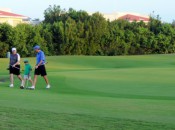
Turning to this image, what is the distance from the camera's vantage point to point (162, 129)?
7.64 m

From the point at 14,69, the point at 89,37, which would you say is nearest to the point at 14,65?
the point at 14,69

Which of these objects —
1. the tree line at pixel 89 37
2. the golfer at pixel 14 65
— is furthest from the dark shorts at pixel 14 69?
the tree line at pixel 89 37

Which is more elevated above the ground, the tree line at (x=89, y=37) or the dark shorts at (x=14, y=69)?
the tree line at (x=89, y=37)

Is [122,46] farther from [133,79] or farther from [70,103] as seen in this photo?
[70,103]

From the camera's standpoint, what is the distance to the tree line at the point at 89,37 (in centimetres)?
4846

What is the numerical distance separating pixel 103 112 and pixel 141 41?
→ 46861mm

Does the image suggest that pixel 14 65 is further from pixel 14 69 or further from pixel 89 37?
pixel 89 37

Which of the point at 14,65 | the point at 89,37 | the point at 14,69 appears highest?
the point at 89,37

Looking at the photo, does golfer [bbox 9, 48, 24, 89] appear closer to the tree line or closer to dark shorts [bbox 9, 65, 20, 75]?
dark shorts [bbox 9, 65, 20, 75]

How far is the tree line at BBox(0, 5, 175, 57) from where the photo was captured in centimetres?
4846

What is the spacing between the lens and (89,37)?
174 feet

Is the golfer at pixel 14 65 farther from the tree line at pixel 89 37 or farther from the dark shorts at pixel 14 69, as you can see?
the tree line at pixel 89 37

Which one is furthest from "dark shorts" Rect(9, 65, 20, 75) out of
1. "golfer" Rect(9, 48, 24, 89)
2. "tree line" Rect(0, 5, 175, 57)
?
"tree line" Rect(0, 5, 175, 57)

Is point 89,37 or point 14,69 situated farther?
point 89,37
